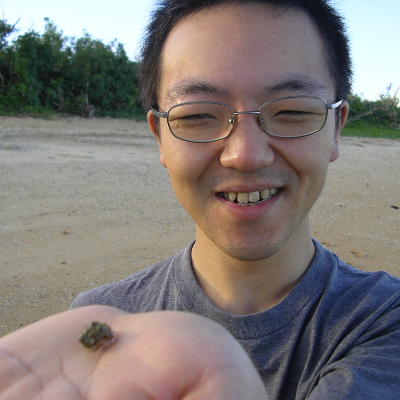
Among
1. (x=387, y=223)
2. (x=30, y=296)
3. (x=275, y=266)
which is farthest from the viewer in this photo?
(x=387, y=223)

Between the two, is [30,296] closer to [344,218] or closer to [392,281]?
[392,281]

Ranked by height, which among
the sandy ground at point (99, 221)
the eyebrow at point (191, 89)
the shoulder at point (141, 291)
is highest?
the eyebrow at point (191, 89)

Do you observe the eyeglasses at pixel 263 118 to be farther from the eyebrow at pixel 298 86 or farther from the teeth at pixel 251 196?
the teeth at pixel 251 196

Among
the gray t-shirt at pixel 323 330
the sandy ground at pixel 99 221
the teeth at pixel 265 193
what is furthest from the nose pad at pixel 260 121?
the sandy ground at pixel 99 221

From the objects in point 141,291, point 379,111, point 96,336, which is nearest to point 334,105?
point 141,291

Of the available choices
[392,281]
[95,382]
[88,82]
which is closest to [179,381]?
[95,382]

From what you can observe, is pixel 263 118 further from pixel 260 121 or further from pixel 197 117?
pixel 197 117
